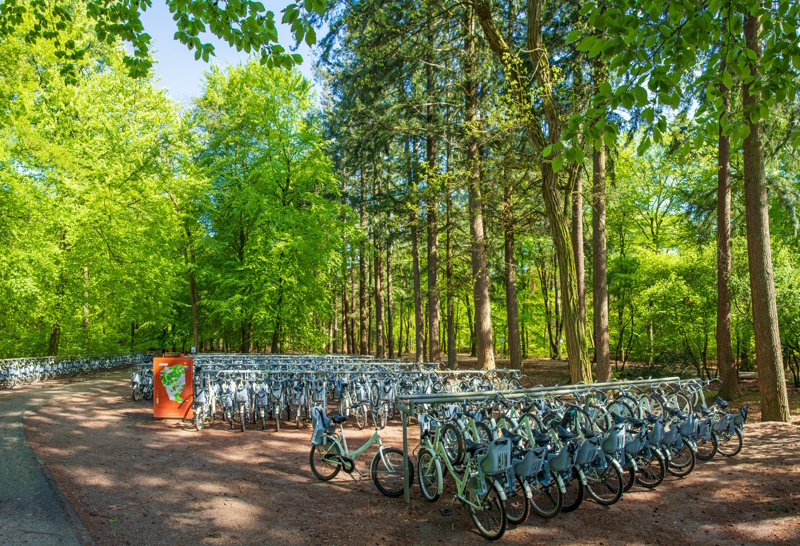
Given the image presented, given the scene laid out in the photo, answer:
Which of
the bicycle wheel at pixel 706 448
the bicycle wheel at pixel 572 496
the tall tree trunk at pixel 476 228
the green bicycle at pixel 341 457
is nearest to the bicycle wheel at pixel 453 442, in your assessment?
the green bicycle at pixel 341 457

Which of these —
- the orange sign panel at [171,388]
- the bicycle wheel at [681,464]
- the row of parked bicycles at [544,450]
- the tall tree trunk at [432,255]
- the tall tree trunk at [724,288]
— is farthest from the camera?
the tall tree trunk at [432,255]

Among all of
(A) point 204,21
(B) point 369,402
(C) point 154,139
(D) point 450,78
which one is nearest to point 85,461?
(B) point 369,402

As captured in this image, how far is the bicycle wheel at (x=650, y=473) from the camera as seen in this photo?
18.2 feet

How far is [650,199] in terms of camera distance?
27.5 metres

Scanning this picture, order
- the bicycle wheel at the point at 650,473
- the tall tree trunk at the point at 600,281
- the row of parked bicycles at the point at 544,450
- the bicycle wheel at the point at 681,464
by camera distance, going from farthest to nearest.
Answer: the tall tree trunk at the point at 600,281 → the bicycle wheel at the point at 681,464 → the bicycle wheel at the point at 650,473 → the row of parked bicycles at the point at 544,450

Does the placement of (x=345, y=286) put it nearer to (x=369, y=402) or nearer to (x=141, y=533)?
(x=369, y=402)

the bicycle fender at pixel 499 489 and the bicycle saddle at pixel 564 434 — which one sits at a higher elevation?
the bicycle saddle at pixel 564 434

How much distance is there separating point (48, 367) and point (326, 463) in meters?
17.3

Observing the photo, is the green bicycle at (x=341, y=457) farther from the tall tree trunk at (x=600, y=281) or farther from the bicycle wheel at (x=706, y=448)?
the tall tree trunk at (x=600, y=281)

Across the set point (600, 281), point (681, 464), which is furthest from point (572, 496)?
point (600, 281)

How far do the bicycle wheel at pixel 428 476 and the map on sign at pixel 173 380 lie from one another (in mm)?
6997

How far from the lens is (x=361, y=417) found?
10.2 m

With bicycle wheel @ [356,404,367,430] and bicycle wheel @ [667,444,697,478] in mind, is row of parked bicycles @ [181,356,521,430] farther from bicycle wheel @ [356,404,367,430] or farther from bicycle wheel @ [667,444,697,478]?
bicycle wheel @ [667,444,697,478]

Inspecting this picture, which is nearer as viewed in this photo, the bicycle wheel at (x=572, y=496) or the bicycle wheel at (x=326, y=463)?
the bicycle wheel at (x=572, y=496)
